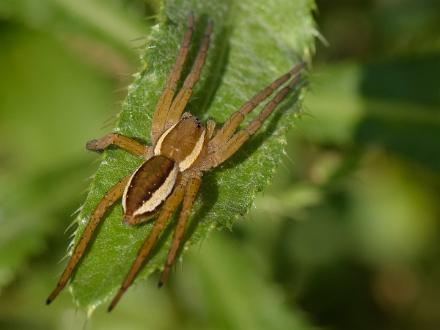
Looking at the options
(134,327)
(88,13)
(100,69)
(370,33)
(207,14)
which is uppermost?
(207,14)

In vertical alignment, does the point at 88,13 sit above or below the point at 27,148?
above

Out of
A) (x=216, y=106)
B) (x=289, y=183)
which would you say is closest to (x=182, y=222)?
(x=216, y=106)

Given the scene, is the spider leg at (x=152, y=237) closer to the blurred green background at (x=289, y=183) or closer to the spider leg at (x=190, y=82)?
the spider leg at (x=190, y=82)

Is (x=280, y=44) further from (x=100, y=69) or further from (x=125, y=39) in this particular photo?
(x=100, y=69)

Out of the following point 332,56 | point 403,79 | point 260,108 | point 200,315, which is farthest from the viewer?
point 332,56

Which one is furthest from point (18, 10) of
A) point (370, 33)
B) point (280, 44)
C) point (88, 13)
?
point (370, 33)

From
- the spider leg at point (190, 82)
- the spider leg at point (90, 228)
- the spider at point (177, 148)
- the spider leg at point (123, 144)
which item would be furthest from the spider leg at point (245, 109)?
the spider leg at point (90, 228)

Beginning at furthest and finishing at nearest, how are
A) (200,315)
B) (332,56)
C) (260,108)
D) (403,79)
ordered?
(332,56)
(200,315)
(403,79)
(260,108)

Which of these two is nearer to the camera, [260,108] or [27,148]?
[260,108]
